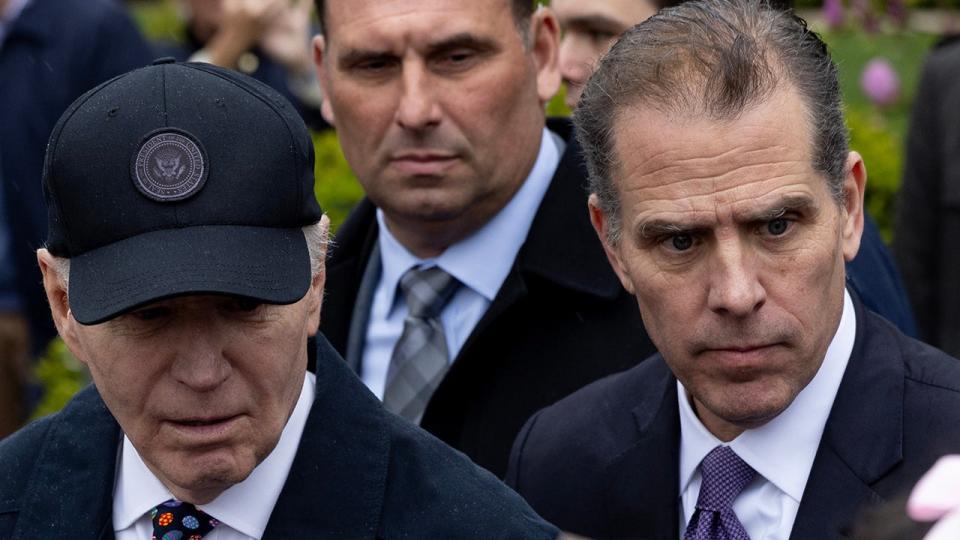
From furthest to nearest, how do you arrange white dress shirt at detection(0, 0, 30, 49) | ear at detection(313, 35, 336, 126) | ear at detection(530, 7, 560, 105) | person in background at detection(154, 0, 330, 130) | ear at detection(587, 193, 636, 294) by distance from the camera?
1. person in background at detection(154, 0, 330, 130)
2. white dress shirt at detection(0, 0, 30, 49)
3. ear at detection(313, 35, 336, 126)
4. ear at detection(530, 7, 560, 105)
5. ear at detection(587, 193, 636, 294)

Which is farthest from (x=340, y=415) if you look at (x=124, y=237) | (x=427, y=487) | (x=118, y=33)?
(x=118, y=33)

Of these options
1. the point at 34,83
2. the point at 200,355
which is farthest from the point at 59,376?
the point at 200,355

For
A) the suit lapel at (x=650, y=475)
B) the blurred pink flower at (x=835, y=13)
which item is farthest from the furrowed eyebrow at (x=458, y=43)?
the blurred pink flower at (x=835, y=13)

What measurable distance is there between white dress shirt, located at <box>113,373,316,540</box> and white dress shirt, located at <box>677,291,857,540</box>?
74cm

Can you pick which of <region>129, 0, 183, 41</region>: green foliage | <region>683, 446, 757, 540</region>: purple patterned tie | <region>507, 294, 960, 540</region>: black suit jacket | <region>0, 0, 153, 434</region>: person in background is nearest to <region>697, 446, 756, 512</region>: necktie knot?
<region>683, 446, 757, 540</region>: purple patterned tie

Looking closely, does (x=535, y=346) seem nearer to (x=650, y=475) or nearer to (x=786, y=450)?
(x=650, y=475)

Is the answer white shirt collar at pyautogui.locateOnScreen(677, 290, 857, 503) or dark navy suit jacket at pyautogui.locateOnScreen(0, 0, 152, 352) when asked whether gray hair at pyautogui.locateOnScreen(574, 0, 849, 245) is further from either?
dark navy suit jacket at pyautogui.locateOnScreen(0, 0, 152, 352)

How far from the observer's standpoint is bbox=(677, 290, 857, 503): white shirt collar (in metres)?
3.17

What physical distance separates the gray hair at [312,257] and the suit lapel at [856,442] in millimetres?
939

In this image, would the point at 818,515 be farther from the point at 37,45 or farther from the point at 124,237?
the point at 37,45

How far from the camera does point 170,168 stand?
2.89 metres

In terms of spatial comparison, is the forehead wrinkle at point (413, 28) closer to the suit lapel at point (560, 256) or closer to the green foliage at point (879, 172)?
the suit lapel at point (560, 256)

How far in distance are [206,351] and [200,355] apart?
0.04ft

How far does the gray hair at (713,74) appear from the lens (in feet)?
10.5
